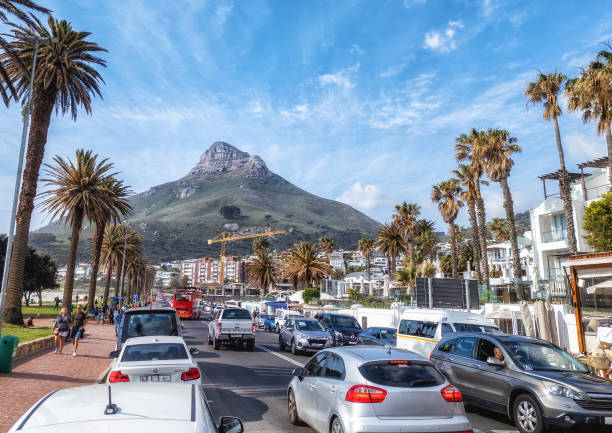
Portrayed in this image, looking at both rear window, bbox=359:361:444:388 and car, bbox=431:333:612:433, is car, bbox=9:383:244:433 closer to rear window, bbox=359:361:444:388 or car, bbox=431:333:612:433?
rear window, bbox=359:361:444:388

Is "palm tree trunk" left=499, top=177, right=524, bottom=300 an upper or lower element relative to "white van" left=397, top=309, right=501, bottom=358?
upper

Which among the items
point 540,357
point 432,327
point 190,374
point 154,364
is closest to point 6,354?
point 154,364

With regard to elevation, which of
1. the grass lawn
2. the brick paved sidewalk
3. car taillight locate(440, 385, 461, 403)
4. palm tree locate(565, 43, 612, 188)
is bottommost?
the brick paved sidewalk

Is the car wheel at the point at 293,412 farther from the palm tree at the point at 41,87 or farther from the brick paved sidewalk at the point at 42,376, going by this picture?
the palm tree at the point at 41,87

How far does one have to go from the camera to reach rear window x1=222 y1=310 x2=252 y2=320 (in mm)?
21797

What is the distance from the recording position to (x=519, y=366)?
829 centimetres

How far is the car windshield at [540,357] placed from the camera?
8422 millimetres

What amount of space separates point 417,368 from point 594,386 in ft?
11.5

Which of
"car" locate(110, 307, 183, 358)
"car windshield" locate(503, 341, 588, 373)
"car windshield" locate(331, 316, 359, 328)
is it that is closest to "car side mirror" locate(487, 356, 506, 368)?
"car windshield" locate(503, 341, 588, 373)

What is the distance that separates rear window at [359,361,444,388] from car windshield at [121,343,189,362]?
4202 mm

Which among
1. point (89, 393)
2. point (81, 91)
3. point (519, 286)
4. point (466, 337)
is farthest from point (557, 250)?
point (89, 393)

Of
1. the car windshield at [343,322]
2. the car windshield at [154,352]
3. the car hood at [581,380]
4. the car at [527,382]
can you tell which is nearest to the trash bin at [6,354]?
the car windshield at [154,352]

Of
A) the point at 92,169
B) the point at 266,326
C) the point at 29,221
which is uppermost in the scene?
the point at 92,169

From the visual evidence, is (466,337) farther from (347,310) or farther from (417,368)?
(347,310)
